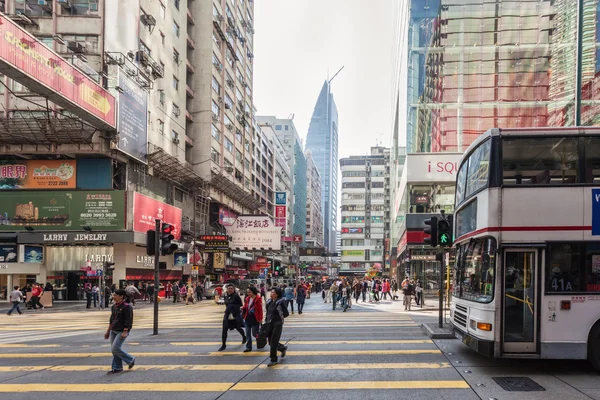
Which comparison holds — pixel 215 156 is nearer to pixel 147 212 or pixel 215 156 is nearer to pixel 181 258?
pixel 181 258

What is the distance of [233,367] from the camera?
10.4 meters

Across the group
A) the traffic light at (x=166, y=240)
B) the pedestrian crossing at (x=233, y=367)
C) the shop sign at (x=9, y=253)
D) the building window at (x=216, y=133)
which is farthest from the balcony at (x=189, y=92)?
the pedestrian crossing at (x=233, y=367)

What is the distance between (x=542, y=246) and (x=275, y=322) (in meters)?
5.37

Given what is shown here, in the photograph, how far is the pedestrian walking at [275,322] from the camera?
10562 mm

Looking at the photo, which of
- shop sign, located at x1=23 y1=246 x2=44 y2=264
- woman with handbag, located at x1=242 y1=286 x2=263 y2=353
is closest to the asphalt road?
woman with handbag, located at x1=242 y1=286 x2=263 y2=353

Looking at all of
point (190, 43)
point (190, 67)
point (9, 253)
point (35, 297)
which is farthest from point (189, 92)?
point (35, 297)

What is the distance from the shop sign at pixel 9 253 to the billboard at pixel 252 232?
20.0 metres

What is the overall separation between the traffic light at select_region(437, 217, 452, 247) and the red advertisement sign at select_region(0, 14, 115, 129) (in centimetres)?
2071

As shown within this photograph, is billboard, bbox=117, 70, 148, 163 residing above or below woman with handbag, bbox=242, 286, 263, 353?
above

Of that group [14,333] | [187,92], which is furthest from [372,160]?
[14,333]

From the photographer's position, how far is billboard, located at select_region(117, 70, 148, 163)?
1481 inches

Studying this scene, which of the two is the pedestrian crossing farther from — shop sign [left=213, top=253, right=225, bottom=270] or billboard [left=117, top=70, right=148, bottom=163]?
shop sign [left=213, top=253, right=225, bottom=270]

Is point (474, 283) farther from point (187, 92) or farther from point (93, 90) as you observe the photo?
point (187, 92)

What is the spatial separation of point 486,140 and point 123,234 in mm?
32561
